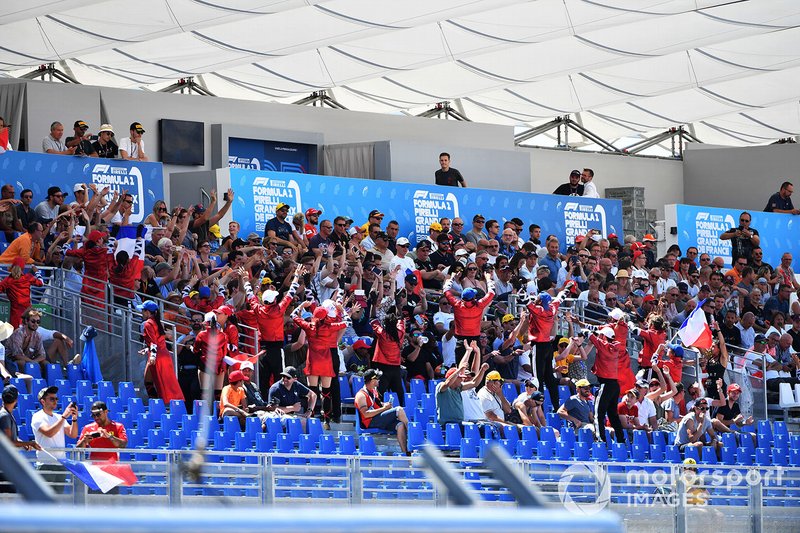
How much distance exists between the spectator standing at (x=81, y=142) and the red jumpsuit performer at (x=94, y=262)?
345 centimetres

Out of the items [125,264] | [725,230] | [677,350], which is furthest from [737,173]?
[125,264]

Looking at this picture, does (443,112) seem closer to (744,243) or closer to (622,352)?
(744,243)

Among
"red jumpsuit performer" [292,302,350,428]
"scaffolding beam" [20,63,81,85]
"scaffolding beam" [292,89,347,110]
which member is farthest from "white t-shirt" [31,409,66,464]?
"scaffolding beam" [292,89,347,110]

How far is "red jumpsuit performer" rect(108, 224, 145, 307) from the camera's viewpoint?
1573 cm

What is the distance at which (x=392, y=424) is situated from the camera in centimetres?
1375

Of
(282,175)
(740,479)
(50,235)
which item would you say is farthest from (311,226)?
(740,479)

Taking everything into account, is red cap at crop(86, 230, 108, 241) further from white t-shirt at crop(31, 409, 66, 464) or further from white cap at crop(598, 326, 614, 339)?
white cap at crop(598, 326, 614, 339)

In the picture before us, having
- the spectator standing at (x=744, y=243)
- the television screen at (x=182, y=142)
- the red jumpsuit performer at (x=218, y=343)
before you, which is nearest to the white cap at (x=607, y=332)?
the red jumpsuit performer at (x=218, y=343)

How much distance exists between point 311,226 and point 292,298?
4576 millimetres

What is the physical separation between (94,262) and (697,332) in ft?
25.7

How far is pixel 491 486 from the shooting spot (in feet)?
39.8

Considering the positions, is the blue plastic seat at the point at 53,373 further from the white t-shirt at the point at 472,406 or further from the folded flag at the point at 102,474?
the white t-shirt at the point at 472,406

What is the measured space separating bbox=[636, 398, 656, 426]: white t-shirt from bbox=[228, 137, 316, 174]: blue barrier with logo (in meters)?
10.8

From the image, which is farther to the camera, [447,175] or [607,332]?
[447,175]
